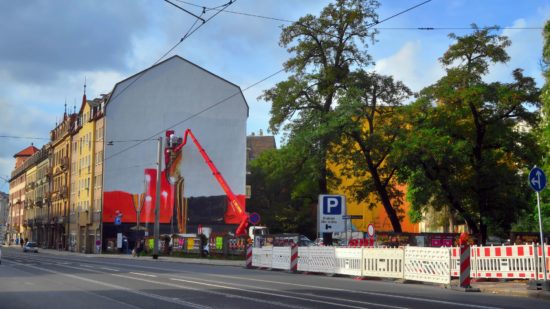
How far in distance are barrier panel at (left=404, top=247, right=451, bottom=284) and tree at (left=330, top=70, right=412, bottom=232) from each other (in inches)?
563

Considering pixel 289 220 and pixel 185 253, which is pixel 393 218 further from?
pixel 289 220

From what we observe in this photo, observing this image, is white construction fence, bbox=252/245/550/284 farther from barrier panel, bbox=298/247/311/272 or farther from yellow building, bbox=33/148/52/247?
yellow building, bbox=33/148/52/247

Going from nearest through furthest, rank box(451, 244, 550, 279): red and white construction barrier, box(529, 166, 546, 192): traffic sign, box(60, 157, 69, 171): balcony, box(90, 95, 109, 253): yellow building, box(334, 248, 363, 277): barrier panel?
box(529, 166, 546, 192): traffic sign
box(451, 244, 550, 279): red and white construction barrier
box(334, 248, 363, 277): barrier panel
box(90, 95, 109, 253): yellow building
box(60, 157, 69, 171): balcony

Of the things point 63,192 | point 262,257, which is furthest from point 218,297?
point 63,192

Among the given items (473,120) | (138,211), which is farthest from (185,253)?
(473,120)

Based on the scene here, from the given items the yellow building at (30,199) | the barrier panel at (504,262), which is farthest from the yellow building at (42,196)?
the barrier panel at (504,262)

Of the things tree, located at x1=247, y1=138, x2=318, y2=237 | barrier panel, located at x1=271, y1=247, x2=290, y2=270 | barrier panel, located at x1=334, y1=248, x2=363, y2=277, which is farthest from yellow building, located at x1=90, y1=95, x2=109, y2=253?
barrier panel, located at x1=334, y1=248, x2=363, y2=277

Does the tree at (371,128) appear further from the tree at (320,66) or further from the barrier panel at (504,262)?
the barrier panel at (504,262)

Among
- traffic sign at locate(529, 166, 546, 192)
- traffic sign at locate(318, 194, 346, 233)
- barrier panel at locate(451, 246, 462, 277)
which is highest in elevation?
traffic sign at locate(529, 166, 546, 192)

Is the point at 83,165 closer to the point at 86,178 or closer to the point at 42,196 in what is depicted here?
the point at 86,178

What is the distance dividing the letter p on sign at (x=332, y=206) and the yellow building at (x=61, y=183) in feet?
208

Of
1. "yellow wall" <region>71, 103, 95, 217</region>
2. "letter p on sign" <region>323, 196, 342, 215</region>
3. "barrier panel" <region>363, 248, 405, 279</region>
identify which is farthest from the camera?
"yellow wall" <region>71, 103, 95, 217</region>

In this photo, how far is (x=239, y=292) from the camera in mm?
15227

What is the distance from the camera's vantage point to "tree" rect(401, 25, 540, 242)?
32.8m
